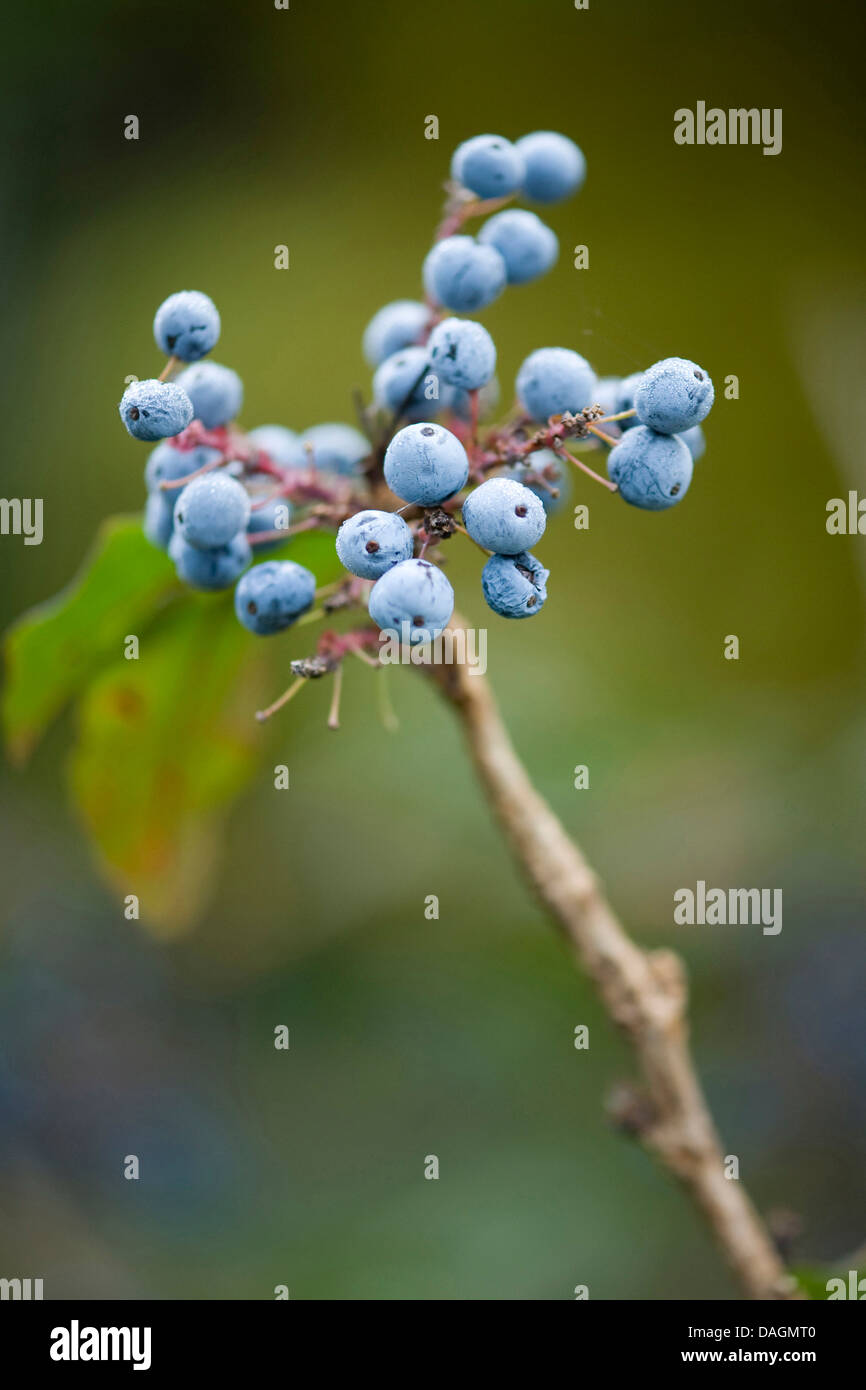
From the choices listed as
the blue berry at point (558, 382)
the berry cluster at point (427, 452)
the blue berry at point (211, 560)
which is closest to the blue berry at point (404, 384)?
the berry cluster at point (427, 452)

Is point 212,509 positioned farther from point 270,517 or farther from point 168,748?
point 168,748

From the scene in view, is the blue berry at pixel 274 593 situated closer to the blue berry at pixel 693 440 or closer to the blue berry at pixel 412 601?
the blue berry at pixel 412 601

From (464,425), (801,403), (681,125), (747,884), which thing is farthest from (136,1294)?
(681,125)

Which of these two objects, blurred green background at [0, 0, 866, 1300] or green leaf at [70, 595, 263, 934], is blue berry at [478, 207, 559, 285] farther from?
blurred green background at [0, 0, 866, 1300]

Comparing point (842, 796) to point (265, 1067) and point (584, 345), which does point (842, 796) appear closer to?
point (584, 345)


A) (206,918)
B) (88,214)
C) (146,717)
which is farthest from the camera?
(88,214)

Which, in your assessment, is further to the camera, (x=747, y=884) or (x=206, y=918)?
(x=206, y=918)

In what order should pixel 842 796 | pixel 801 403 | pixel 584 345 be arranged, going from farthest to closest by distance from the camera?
pixel 801 403 → pixel 842 796 → pixel 584 345

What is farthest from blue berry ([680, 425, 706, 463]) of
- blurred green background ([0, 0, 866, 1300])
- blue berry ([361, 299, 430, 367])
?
blurred green background ([0, 0, 866, 1300])
